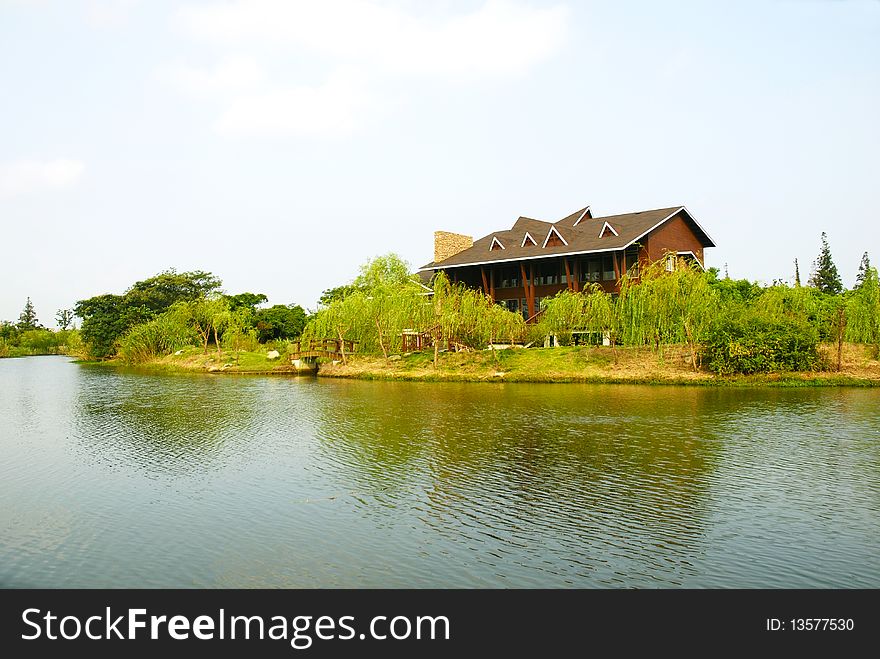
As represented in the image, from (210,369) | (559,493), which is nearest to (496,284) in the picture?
(210,369)

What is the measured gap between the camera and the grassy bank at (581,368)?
26.0 m

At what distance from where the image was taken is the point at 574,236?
3844 cm

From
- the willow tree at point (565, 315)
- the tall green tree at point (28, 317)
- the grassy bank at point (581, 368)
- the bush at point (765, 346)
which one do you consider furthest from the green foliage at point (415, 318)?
the tall green tree at point (28, 317)

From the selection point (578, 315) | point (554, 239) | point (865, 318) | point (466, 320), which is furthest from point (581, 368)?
point (865, 318)

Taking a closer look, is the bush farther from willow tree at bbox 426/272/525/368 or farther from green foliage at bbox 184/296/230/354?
green foliage at bbox 184/296/230/354

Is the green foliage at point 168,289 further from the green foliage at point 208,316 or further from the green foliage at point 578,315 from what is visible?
the green foliage at point 578,315

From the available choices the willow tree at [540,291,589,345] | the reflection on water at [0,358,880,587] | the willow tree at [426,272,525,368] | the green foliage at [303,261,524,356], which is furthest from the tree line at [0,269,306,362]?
→ the reflection on water at [0,358,880,587]

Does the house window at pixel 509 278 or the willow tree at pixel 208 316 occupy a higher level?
the house window at pixel 509 278

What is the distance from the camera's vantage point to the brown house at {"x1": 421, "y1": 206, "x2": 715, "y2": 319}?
3625 cm

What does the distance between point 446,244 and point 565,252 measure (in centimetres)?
1019

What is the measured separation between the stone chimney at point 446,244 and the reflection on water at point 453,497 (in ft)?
80.8

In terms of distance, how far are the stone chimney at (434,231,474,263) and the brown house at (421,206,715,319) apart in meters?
0.07
